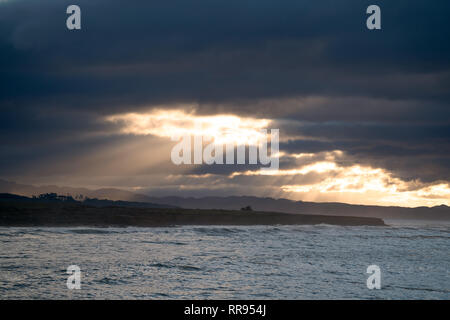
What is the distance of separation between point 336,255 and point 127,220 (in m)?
37.6

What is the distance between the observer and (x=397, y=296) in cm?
1559

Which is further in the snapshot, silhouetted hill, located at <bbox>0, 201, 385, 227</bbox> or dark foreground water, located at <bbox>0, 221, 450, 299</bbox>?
silhouetted hill, located at <bbox>0, 201, 385, 227</bbox>

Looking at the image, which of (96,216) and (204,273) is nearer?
(204,273)

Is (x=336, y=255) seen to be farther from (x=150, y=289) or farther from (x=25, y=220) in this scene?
(x=25, y=220)

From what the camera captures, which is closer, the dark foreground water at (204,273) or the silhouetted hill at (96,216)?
Answer: the dark foreground water at (204,273)

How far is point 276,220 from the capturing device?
97.9 m

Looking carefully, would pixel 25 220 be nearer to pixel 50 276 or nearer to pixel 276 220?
pixel 50 276
